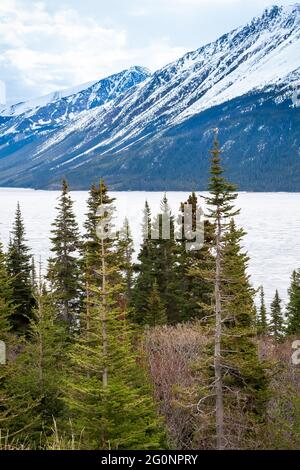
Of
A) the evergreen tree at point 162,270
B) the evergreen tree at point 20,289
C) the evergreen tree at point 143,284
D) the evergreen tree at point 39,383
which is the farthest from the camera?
the evergreen tree at point 162,270

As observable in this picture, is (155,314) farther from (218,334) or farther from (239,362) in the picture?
(218,334)

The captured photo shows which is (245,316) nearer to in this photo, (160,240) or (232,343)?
(232,343)

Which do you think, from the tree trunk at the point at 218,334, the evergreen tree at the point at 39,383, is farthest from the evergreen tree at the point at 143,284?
the tree trunk at the point at 218,334

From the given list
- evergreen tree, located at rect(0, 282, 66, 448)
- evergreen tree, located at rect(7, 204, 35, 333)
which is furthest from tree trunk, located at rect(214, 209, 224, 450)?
evergreen tree, located at rect(7, 204, 35, 333)

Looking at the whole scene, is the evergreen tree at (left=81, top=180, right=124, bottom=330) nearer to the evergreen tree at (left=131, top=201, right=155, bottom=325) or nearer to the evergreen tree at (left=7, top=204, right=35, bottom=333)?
the evergreen tree at (left=7, top=204, right=35, bottom=333)

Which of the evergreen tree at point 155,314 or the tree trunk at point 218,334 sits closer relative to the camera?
the tree trunk at point 218,334

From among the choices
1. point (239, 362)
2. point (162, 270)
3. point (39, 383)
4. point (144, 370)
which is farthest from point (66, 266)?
point (239, 362)

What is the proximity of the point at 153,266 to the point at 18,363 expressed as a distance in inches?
979

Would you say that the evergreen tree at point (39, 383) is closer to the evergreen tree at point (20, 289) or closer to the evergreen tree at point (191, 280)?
the evergreen tree at point (20, 289)

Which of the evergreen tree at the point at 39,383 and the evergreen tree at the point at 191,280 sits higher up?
the evergreen tree at the point at 191,280

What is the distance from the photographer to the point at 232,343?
770 inches

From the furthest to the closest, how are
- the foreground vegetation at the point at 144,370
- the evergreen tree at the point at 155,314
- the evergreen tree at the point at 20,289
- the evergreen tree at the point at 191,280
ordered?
the evergreen tree at the point at 191,280 < the evergreen tree at the point at 155,314 < the evergreen tree at the point at 20,289 < the foreground vegetation at the point at 144,370

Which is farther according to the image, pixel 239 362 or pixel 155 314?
pixel 155 314
